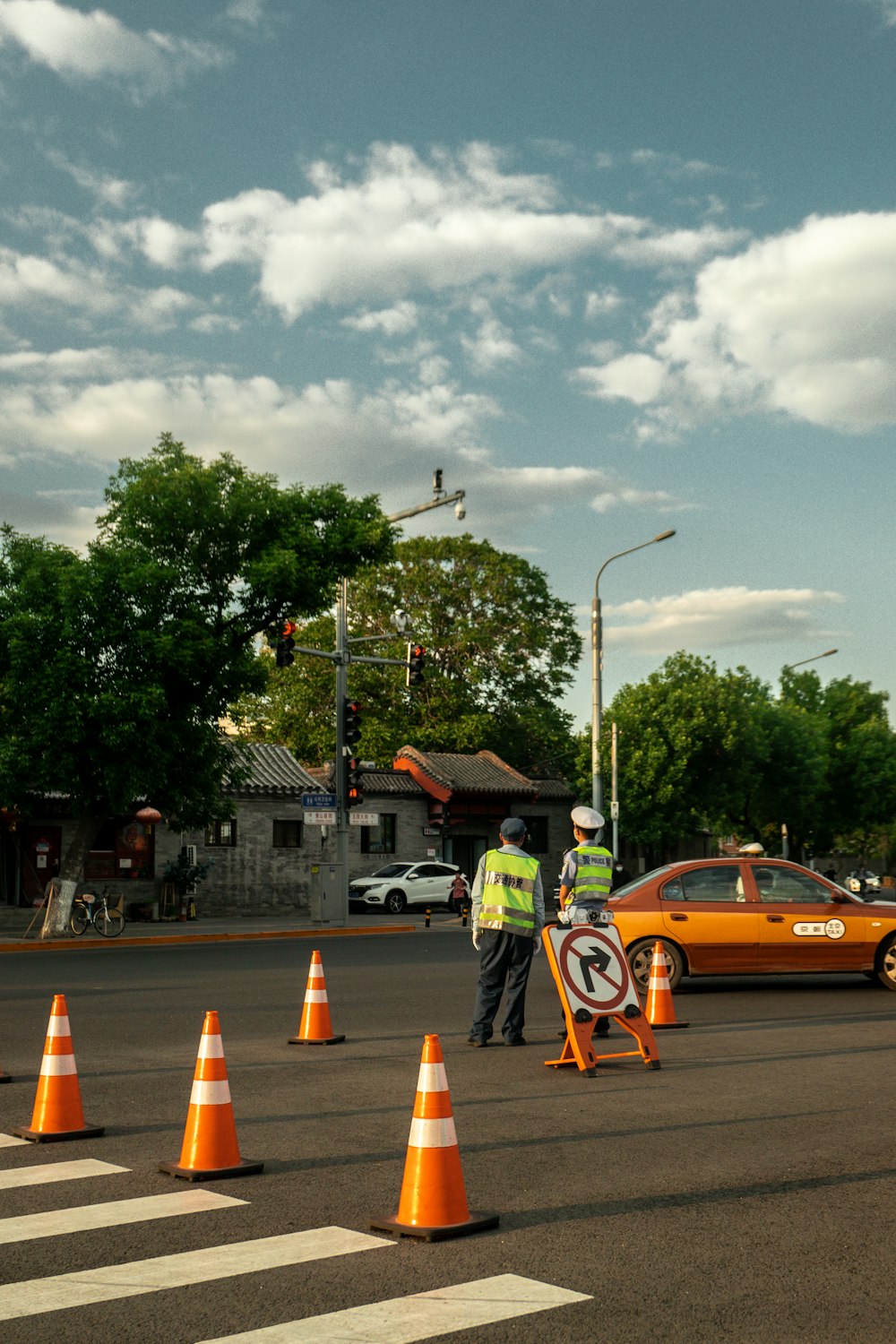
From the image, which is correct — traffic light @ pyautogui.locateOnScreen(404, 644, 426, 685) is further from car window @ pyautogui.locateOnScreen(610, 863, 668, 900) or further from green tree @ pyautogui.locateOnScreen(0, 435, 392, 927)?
car window @ pyautogui.locateOnScreen(610, 863, 668, 900)

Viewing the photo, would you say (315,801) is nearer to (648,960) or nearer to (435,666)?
(648,960)

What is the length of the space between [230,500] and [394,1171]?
2323 centimetres

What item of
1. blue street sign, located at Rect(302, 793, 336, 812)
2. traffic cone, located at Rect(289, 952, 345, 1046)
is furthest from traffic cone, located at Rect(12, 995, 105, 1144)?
blue street sign, located at Rect(302, 793, 336, 812)

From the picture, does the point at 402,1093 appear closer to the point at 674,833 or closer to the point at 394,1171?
the point at 394,1171

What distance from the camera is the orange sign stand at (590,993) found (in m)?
10.1

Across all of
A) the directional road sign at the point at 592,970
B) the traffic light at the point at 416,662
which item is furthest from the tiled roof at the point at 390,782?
the directional road sign at the point at 592,970

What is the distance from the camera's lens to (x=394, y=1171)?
22.6 ft

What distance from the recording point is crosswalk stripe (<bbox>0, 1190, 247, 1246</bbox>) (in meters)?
5.74

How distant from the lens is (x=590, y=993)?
10305mm

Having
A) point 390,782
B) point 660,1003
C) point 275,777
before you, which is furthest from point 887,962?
point 390,782

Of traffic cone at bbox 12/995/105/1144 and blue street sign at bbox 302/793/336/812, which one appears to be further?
blue street sign at bbox 302/793/336/812

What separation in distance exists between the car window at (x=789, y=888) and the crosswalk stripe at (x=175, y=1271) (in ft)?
34.6

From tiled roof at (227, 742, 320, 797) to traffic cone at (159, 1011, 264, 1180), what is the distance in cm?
3308

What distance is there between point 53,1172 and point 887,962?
36.7 feet
